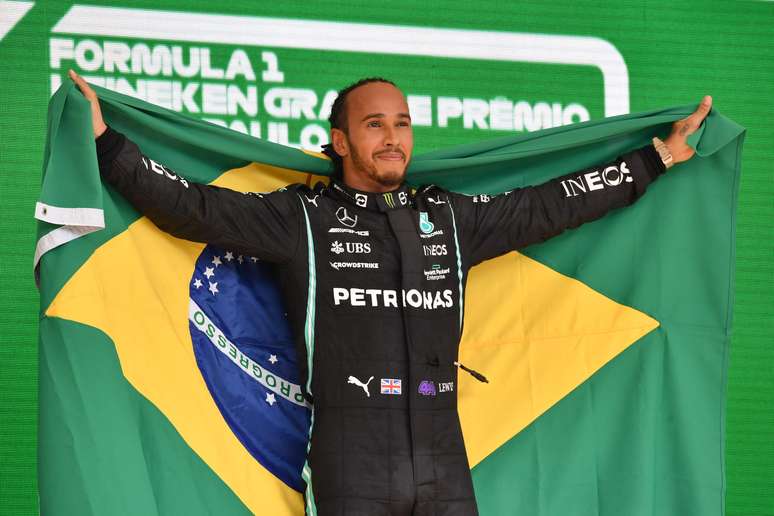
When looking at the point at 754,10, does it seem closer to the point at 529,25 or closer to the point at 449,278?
the point at 529,25

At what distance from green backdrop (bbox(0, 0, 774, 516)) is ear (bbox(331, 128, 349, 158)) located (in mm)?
754

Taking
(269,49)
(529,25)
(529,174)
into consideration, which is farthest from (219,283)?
(529,25)

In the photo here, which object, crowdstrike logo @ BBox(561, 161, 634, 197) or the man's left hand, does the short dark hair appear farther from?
the man's left hand

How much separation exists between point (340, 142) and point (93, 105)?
0.72 metres

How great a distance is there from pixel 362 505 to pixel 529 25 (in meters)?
2.09

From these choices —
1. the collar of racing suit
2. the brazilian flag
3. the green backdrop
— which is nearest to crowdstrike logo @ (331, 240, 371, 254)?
the collar of racing suit

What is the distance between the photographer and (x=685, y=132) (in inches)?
133

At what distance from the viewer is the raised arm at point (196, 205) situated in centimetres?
284

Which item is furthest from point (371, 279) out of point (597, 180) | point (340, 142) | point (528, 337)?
point (597, 180)

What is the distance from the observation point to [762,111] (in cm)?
446

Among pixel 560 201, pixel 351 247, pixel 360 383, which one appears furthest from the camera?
pixel 560 201

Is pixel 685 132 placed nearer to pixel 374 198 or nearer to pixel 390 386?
pixel 374 198

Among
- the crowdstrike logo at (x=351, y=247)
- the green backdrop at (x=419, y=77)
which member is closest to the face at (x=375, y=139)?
the crowdstrike logo at (x=351, y=247)

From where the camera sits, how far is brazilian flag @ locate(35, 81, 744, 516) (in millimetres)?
2805
